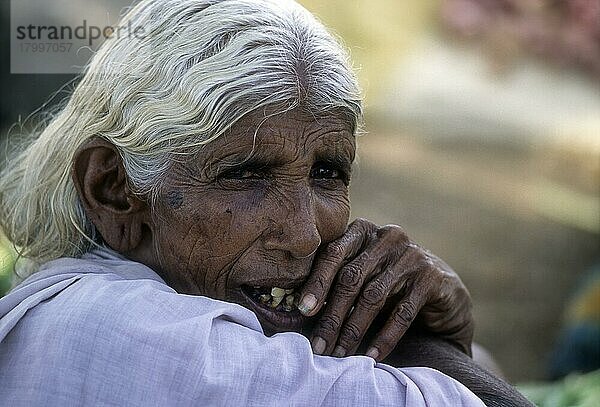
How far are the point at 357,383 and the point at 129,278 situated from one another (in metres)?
0.69

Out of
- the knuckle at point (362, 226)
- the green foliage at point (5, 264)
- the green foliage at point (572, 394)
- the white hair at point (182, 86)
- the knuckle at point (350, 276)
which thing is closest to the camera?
the white hair at point (182, 86)

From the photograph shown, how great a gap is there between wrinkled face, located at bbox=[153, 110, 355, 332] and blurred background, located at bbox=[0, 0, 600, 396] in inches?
184

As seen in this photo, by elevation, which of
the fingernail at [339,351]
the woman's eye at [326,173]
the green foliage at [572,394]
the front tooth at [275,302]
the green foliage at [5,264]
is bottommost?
the green foliage at [572,394]

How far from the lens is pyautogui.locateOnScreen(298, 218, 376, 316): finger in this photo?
2.62 metres

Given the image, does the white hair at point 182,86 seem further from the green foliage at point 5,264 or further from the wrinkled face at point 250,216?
the green foliage at point 5,264

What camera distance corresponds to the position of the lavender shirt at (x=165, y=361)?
2176 millimetres

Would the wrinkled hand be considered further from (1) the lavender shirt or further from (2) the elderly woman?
(1) the lavender shirt

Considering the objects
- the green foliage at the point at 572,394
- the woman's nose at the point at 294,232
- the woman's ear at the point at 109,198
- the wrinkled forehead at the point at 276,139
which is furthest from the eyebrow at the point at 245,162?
the green foliage at the point at 572,394

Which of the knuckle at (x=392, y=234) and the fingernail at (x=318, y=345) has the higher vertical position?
the knuckle at (x=392, y=234)

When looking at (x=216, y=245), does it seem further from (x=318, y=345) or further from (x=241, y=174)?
(x=318, y=345)

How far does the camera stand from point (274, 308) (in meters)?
2.67

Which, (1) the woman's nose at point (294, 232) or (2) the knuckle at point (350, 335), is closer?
(1) the woman's nose at point (294, 232)

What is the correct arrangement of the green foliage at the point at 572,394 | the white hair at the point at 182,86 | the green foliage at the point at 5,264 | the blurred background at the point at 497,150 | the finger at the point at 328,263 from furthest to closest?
the blurred background at the point at 497,150 → the green foliage at the point at 572,394 → the green foliage at the point at 5,264 → the finger at the point at 328,263 → the white hair at the point at 182,86

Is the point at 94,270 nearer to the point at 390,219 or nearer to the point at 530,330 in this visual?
the point at 390,219
